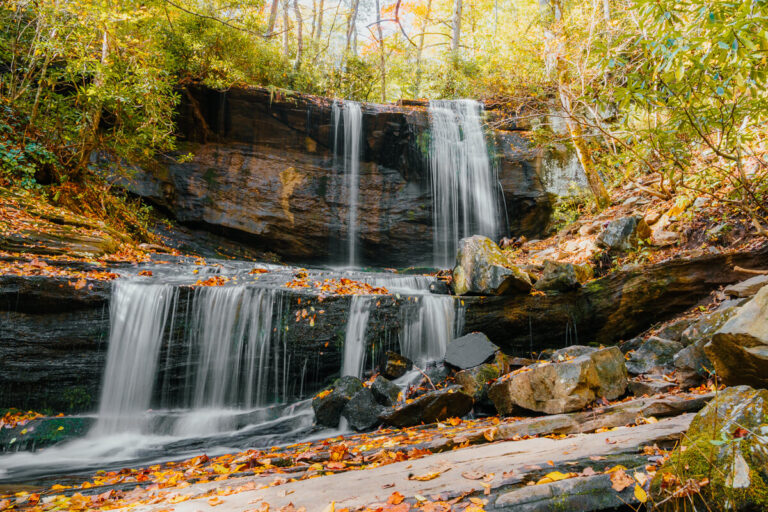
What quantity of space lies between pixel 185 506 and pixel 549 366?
3.96 m

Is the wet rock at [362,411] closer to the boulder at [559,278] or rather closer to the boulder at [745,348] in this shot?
the boulder at [745,348]

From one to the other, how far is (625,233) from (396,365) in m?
5.72

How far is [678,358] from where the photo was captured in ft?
16.3

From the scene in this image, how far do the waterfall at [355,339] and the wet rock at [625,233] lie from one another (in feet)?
18.1

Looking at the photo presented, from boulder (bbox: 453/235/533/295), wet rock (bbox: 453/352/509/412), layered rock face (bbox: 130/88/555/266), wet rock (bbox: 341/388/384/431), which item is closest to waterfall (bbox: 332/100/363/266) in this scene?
layered rock face (bbox: 130/88/555/266)

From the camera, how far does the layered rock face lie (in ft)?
42.5

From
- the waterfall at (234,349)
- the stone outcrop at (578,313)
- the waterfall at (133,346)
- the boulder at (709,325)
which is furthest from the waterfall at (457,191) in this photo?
the waterfall at (133,346)

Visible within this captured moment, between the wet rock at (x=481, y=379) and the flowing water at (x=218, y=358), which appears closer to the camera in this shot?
the wet rock at (x=481, y=379)

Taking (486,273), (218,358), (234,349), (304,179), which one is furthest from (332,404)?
(304,179)

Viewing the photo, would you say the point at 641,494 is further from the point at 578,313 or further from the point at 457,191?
the point at 457,191

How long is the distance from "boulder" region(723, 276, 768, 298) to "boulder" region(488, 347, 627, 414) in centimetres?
270

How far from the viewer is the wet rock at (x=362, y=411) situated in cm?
525

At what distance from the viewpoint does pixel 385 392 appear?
568cm

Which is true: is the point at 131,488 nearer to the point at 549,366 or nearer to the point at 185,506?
the point at 185,506
